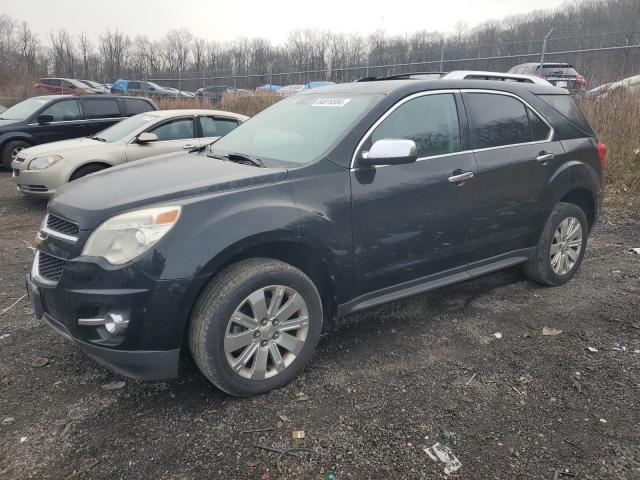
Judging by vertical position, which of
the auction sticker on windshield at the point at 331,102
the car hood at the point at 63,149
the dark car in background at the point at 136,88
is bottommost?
the car hood at the point at 63,149

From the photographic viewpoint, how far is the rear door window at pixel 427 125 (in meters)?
3.37

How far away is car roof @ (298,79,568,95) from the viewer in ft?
11.5

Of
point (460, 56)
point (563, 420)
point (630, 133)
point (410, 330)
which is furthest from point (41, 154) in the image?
point (460, 56)

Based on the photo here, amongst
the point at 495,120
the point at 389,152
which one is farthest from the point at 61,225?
the point at 495,120

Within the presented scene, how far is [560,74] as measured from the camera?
37.7ft

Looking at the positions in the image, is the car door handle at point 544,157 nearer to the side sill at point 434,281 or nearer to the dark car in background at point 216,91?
the side sill at point 434,281

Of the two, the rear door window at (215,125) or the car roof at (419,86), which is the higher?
the car roof at (419,86)

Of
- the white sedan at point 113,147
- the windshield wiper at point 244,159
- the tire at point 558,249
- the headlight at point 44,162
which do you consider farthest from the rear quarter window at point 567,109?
the headlight at point 44,162

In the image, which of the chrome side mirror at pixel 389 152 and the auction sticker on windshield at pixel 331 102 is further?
the auction sticker on windshield at pixel 331 102

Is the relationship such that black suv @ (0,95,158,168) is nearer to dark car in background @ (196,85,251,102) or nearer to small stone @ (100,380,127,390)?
dark car in background @ (196,85,251,102)

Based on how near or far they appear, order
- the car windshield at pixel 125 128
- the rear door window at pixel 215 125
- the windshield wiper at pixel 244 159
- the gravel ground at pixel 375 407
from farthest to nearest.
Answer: the rear door window at pixel 215 125
the car windshield at pixel 125 128
the windshield wiper at pixel 244 159
the gravel ground at pixel 375 407

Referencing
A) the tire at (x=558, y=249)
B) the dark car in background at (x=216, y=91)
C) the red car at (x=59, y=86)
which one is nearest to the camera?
the tire at (x=558, y=249)

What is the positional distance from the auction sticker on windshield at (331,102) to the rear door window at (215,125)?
502cm

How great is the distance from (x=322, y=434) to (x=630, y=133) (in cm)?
918
